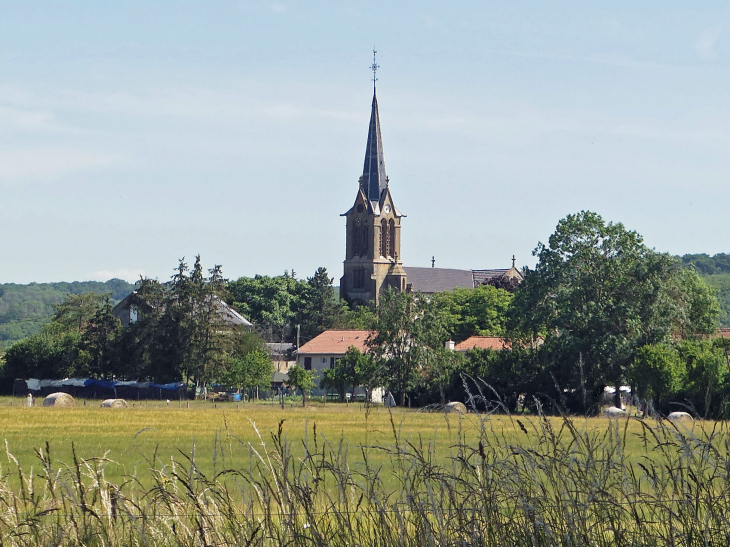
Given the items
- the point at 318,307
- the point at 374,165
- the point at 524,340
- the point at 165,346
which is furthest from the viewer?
the point at 374,165

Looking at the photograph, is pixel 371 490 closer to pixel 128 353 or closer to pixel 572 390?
pixel 572 390

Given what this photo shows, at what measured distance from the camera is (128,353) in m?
73.1

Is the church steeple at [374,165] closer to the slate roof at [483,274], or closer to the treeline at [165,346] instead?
the slate roof at [483,274]

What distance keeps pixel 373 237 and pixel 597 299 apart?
260ft

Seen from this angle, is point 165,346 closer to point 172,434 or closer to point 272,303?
point 172,434

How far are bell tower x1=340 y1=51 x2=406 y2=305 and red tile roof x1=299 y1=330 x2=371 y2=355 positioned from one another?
3338cm

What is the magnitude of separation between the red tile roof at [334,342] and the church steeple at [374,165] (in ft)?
128

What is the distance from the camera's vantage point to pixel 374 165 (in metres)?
128

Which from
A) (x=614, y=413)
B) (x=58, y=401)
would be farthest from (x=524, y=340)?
(x=614, y=413)

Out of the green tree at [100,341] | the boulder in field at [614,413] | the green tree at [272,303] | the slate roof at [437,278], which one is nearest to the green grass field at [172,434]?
the boulder in field at [614,413]

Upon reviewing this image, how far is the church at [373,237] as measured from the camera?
126 metres

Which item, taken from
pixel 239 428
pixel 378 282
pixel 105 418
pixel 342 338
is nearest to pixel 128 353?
pixel 342 338

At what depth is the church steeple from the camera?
12450 cm

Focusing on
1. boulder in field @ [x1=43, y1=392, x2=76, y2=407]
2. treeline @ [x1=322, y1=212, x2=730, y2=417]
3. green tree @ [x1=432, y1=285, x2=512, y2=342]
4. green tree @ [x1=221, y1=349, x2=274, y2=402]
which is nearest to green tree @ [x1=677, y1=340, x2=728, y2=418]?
treeline @ [x1=322, y1=212, x2=730, y2=417]
